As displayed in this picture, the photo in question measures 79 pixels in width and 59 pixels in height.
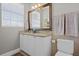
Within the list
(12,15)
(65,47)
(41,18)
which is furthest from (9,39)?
(65,47)

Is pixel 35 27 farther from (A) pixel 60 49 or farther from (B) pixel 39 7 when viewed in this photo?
(A) pixel 60 49

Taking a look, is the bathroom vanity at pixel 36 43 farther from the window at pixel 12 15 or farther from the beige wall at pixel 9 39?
the window at pixel 12 15

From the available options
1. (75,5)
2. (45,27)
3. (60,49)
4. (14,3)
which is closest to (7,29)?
(14,3)

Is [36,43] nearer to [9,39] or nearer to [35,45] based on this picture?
[35,45]

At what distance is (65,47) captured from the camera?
1840mm

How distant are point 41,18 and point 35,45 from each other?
16.6 inches

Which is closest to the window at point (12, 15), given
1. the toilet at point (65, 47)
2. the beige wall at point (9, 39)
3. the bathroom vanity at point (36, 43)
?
the beige wall at point (9, 39)

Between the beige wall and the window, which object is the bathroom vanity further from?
the window

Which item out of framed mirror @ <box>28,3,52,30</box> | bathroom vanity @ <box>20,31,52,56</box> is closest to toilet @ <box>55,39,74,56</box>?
bathroom vanity @ <box>20,31,52,56</box>

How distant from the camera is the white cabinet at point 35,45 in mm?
1857

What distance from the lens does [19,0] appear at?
A: 1.91m

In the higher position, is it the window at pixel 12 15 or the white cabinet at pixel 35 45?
the window at pixel 12 15

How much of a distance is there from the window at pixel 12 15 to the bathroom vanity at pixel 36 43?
7.7 inches

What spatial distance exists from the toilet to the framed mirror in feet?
0.91
